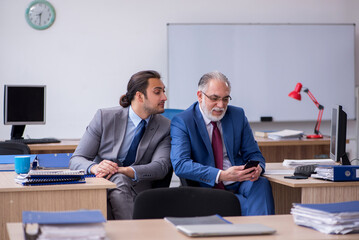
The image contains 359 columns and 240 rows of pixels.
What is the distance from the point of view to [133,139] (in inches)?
141

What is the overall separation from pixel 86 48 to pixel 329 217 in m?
5.00

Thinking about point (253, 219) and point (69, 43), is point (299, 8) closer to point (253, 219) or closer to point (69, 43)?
point (69, 43)

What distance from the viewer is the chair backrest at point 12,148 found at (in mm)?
4008

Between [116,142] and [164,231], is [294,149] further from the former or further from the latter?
[164,231]

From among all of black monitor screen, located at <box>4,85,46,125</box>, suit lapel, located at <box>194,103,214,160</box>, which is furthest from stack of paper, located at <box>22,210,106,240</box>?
black monitor screen, located at <box>4,85,46,125</box>

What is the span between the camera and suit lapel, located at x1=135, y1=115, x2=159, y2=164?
3.53 m

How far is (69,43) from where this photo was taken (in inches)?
251

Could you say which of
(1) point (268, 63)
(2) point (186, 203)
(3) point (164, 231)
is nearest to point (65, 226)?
(3) point (164, 231)

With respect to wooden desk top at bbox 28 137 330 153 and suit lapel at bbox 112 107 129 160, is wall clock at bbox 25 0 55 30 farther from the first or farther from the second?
suit lapel at bbox 112 107 129 160

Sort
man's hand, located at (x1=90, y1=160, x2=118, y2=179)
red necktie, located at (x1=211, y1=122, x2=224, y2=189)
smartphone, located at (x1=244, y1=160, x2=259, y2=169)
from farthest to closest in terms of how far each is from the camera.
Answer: red necktie, located at (x1=211, y1=122, x2=224, y2=189), man's hand, located at (x1=90, y1=160, x2=118, y2=179), smartphone, located at (x1=244, y1=160, x2=259, y2=169)

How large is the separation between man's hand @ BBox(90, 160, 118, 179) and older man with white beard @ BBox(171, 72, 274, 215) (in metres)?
0.37

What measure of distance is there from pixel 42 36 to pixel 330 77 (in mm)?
3474

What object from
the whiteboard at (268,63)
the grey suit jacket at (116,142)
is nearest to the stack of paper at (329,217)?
the grey suit jacket at (116,142)

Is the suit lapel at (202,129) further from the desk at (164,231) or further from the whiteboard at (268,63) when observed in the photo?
the whiteboard at (268,63)
